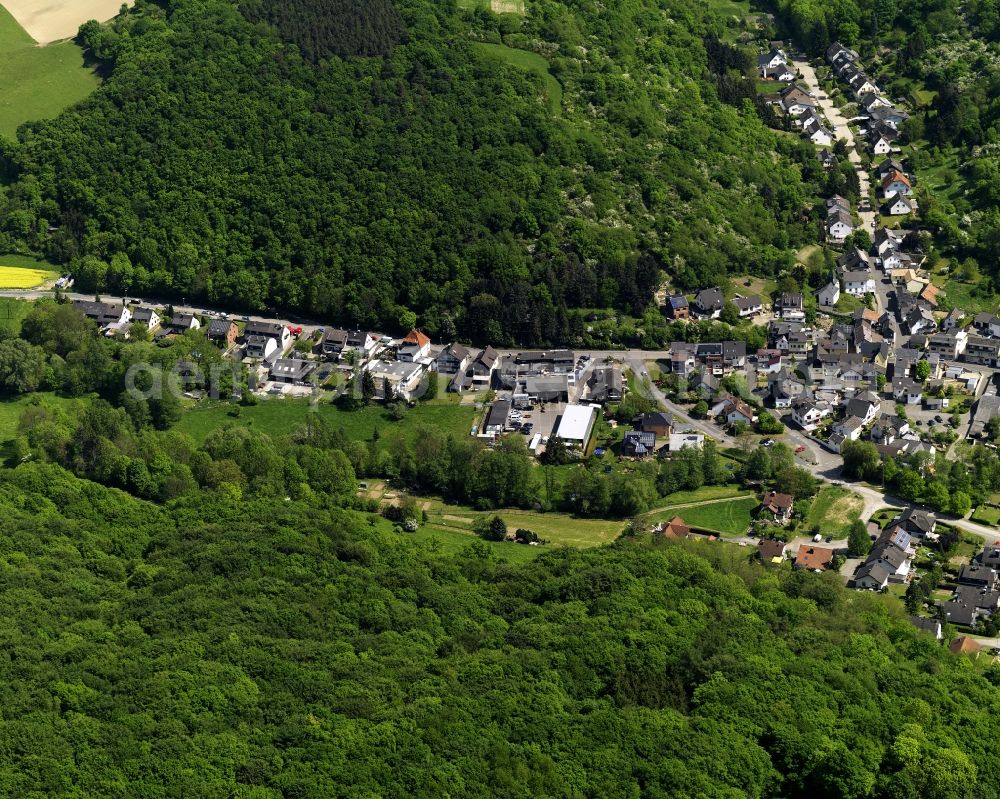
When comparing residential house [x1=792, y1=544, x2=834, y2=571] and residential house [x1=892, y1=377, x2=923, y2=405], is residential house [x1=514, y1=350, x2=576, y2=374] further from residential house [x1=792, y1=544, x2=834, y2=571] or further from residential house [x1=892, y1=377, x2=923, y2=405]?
residential house [x1=792, y1=544, x2=834, y2=571]

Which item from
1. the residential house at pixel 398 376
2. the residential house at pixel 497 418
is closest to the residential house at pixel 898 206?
the residential house at pixel 497 418

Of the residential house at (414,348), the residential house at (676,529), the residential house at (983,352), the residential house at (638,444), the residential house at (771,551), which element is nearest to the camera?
the residential house at (771,551)

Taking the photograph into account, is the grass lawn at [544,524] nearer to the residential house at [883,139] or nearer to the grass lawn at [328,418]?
the grass lawn at [328,418]

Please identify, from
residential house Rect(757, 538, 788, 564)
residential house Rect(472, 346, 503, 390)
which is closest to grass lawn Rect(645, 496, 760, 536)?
residential house Rect(757, 538, 788, 564)

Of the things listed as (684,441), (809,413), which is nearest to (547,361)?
(684,441)

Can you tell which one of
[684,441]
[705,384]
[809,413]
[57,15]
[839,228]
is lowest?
[684,441]

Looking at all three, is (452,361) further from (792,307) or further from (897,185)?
(897,185)
